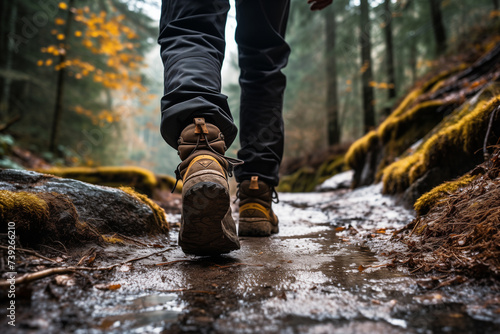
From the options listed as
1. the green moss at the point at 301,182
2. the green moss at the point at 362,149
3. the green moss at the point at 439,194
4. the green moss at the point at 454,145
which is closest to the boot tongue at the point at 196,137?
the green moss at the point at 439,194

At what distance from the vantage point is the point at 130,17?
1134cm

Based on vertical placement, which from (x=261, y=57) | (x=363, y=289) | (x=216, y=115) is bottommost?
(x=363, y=289)

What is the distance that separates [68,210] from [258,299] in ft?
2.86

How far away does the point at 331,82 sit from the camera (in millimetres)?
11273

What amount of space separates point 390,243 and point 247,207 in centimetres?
82

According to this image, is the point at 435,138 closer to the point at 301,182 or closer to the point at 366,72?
the point at 301,182

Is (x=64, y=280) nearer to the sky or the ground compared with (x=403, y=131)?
nearer to the ground

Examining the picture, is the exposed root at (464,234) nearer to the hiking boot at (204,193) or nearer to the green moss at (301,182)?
the hiking boot at (204,193)

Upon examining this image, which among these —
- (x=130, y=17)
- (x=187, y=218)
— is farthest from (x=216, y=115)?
(x=130, y=17)

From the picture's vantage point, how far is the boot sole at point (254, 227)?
1756 millimetres

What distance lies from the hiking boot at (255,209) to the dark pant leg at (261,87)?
0.20 feet

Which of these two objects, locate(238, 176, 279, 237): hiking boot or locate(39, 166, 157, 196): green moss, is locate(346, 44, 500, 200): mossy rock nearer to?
locate(238, 176, 279, 237): hiking boot

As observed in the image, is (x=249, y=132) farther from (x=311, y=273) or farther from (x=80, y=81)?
(x=80, y=81)

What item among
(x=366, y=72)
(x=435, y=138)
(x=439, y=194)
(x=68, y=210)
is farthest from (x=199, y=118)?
(x=366, y=72)
